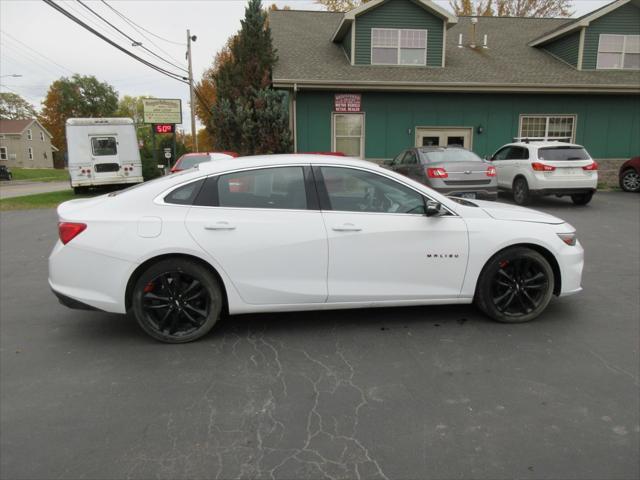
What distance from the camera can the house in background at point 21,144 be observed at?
5894 centimetres

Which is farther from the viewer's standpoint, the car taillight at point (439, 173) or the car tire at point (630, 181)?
the car tire at point (630, 181)

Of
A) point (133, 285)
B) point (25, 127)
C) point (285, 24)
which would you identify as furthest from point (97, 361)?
point (25, 127)

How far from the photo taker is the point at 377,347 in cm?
383

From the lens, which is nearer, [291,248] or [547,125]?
[291,248]

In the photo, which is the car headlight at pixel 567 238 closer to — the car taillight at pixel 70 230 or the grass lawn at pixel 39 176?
the car taillight at pixel 70 230

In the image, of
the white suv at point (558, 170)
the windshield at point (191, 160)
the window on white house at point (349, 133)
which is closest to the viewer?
the white suv at point (558, 170)

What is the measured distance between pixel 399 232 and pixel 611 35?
18.9 m

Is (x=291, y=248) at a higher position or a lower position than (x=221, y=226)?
lower

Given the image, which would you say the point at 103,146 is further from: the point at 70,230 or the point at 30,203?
the point at 70,230

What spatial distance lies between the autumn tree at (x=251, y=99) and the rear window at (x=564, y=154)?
761 cm

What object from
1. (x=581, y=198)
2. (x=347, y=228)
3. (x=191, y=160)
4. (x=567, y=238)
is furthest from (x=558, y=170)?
(x=347, y=228)

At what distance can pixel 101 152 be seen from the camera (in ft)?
57.9

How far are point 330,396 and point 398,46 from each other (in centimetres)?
1657

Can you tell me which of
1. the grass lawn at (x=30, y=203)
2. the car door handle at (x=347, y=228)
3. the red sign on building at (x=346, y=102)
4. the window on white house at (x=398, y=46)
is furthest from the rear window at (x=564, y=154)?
the grass lawn at (x=30, y=203)
